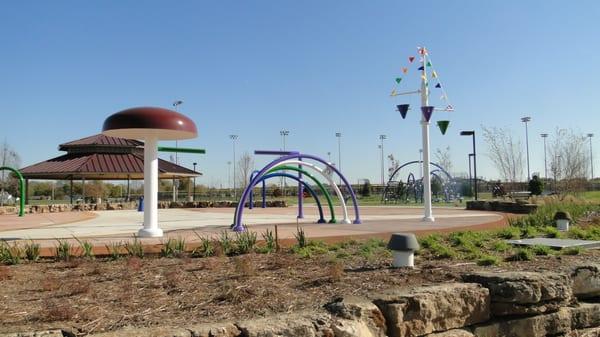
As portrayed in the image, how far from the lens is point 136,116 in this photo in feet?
35.5

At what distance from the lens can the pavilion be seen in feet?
114

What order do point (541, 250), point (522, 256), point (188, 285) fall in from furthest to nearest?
point (541, 250)
point (522, 256)
point (188, 285)

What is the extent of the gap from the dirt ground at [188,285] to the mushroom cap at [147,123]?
4.27 meters

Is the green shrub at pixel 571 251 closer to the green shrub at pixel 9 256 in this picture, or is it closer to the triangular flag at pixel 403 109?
the green shrub at pixel 9 256

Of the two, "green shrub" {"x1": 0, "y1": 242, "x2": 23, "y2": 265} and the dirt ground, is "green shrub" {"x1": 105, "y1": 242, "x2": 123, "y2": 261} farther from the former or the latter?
"green shrub" {"x1": 0, "y1": 242, "x2": 23, "y2": 265}

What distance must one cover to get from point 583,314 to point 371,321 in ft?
10.2

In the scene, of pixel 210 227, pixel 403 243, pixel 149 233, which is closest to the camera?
pixel 403 243

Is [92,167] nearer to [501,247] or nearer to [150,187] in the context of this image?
[150,187]

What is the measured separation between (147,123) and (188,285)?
619cm

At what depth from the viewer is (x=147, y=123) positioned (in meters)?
10.8

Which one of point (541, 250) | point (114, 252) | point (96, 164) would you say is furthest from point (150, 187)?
point (96, 164)

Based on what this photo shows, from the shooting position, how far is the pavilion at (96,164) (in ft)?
114

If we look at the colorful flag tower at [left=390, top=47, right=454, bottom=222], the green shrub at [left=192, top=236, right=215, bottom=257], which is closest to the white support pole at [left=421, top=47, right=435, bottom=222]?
the colorful flag tower at [left=390, top=47, right=454, bottom=222]

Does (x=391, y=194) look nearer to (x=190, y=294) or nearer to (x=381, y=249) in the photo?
(x=381, y=249)
